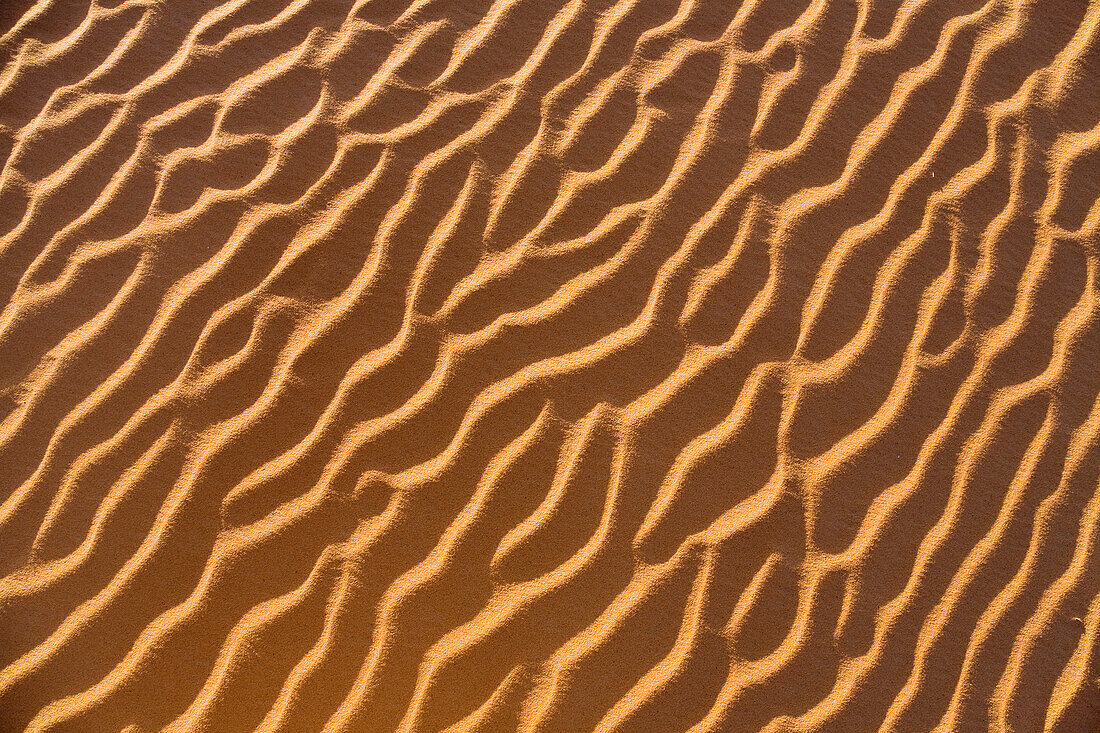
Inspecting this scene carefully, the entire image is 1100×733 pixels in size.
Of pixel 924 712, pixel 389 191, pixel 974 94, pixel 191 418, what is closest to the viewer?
pixel 924 712

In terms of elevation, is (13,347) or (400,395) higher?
(13,347)

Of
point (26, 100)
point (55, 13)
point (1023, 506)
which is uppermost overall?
point (55, 13)

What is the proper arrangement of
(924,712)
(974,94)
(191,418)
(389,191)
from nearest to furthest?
(924,712) < (191,418) < (389,191) < (974,94)

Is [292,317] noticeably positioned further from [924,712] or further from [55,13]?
[924,712]

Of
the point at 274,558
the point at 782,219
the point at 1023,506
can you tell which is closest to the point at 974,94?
the point at 782,219

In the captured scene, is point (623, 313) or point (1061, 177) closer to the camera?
point (623, 313)

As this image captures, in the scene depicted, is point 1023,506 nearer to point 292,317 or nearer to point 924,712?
point 924,712
